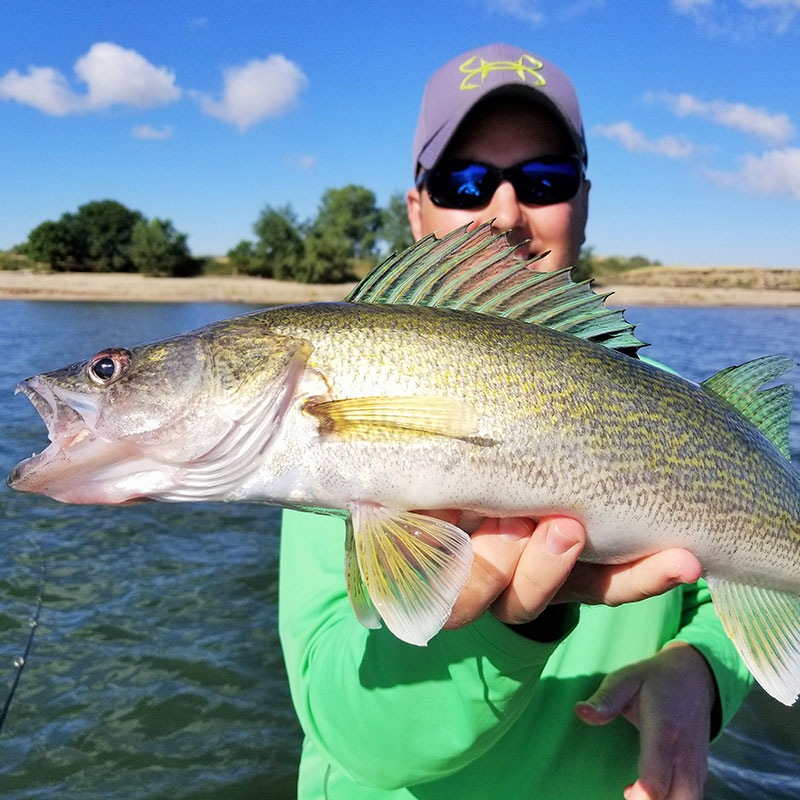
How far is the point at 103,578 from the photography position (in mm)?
6438

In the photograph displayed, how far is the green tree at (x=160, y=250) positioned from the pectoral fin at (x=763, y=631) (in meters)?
64.6

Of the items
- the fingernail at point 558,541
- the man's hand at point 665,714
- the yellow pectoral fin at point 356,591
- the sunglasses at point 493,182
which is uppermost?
the sunglasses at point 493,182

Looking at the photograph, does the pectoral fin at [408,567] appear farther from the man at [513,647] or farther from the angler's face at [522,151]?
the angler's face at [522,151]

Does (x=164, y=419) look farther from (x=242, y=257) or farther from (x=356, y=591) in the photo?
(x=242, y=257)

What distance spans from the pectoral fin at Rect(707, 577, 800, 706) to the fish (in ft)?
0.43

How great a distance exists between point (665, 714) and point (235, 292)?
49.5 meters

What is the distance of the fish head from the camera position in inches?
70.6

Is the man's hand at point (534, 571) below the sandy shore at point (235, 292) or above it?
below

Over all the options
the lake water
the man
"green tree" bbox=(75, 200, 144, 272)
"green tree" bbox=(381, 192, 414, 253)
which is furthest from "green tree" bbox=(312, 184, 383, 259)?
the man

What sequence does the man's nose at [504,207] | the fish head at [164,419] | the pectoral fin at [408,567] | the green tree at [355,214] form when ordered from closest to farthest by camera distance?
the pectoral fin at [408,567] < the fish head at [164,419] < the man's nose at [504,207] < the green tree at [355,214]

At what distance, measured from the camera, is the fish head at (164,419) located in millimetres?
1794

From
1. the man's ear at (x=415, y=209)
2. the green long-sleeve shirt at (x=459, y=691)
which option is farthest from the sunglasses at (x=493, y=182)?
the green long-sleeve shirt at (x=459, y=691)

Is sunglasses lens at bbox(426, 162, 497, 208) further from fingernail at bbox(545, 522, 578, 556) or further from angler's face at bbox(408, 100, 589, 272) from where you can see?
fingernail at bbox(545, 522, 578, 556)

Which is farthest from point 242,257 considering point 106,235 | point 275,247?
point 106,235
